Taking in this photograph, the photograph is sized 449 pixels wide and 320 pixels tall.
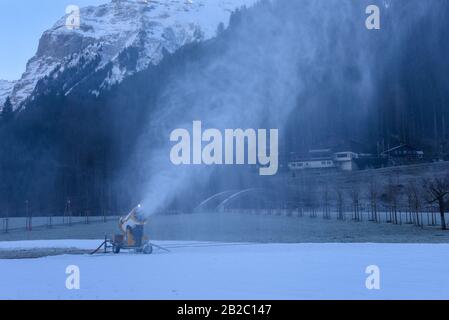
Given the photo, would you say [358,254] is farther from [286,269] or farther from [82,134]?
[82,134]

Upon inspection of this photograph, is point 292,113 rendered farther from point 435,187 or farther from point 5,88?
point 5,88

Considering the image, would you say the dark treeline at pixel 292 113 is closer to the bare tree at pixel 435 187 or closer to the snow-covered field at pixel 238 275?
the bare tree at pixel 435 187

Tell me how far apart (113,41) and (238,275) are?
108 metres

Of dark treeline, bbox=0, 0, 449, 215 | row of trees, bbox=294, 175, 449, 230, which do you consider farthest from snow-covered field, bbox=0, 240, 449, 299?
dark treeline, bbox=0, 0, 449, 215

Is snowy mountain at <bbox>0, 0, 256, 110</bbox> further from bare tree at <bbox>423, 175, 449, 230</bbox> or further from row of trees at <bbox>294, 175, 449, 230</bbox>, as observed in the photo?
bare tree at <bbox>423, 175, 449, 230</bbox>

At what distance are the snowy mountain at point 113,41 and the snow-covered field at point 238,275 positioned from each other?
70082 millimetres

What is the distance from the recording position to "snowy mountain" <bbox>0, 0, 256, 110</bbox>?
8831 cm

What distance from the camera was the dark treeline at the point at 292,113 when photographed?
171 feet

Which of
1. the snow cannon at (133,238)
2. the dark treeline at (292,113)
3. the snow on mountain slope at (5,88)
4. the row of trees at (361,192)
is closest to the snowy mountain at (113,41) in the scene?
the snow on mountain slope at (5,88)

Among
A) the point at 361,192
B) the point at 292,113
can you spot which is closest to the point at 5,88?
the point at 292,113

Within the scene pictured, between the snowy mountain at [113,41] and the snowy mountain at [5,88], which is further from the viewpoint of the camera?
the snowy mountain at [5,88]

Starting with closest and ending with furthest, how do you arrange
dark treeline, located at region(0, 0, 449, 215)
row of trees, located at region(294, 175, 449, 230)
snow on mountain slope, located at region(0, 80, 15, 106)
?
1. row of trees, located at region(294, 175, 449, 230)
2. dark treeline, located at region(0, 0, 449, 215)
3. snow on mountain slope, located at region(0, 80, 15, 106)

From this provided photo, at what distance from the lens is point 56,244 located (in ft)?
49.1

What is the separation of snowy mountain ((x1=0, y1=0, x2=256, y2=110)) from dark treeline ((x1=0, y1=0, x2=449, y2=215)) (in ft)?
26.3
